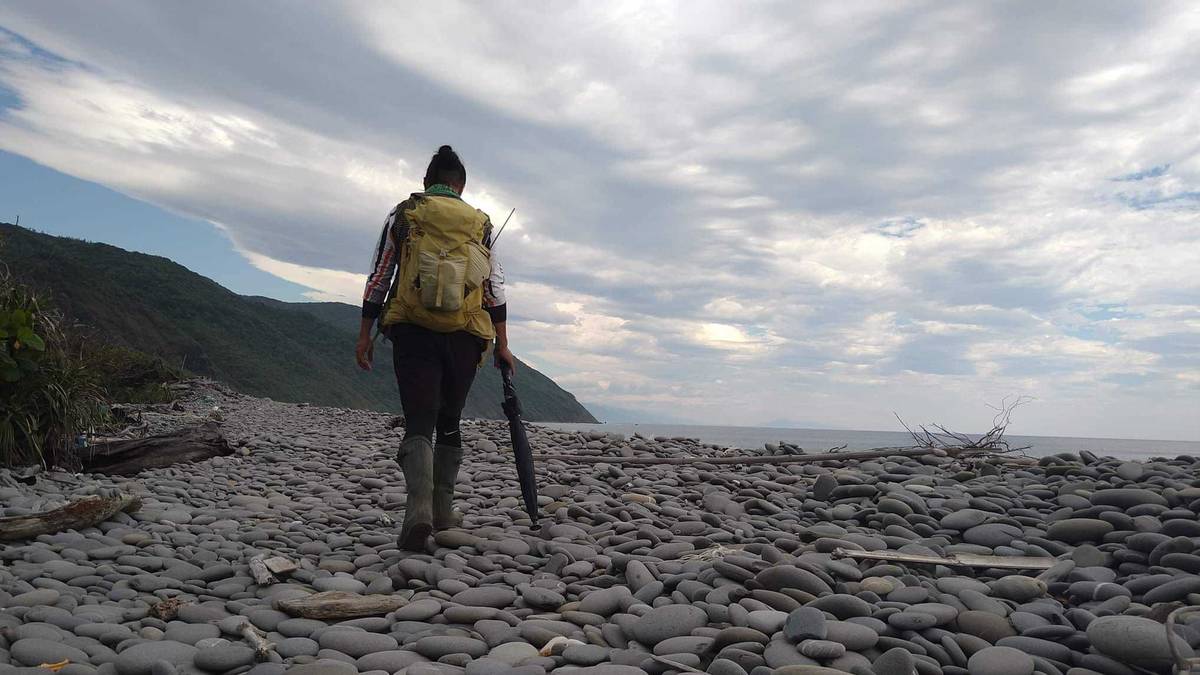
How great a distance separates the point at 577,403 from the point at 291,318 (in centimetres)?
2377

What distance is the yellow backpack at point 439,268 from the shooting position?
4.28 metres

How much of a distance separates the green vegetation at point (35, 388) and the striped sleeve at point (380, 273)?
3949 mm

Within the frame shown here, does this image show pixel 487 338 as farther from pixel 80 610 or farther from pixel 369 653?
pixel 80 610

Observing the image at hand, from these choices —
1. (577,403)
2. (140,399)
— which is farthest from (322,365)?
(140,399)

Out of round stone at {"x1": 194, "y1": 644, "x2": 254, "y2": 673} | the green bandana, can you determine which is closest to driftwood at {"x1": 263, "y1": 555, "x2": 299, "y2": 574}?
round stone at {"x1": 194, "y1": 644, "x2": 254, "y2": 673}

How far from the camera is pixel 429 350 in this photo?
445 centimetres

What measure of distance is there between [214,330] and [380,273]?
4819 centimetres

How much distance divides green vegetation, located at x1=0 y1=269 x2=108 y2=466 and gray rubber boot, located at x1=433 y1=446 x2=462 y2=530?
4102 mm

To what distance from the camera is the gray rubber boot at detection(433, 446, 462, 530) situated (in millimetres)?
4848

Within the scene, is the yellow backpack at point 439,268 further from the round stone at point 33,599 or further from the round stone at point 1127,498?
the round stone at point 1127,498

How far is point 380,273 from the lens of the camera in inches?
177

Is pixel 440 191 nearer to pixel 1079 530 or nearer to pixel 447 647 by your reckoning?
pixel 447 647

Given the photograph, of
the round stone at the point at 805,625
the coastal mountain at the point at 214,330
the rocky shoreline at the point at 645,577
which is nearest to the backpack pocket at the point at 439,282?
the rocky shoreline at the point at 645,577

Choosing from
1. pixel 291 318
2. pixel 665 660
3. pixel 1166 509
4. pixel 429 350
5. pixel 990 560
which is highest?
pixel 291 318
